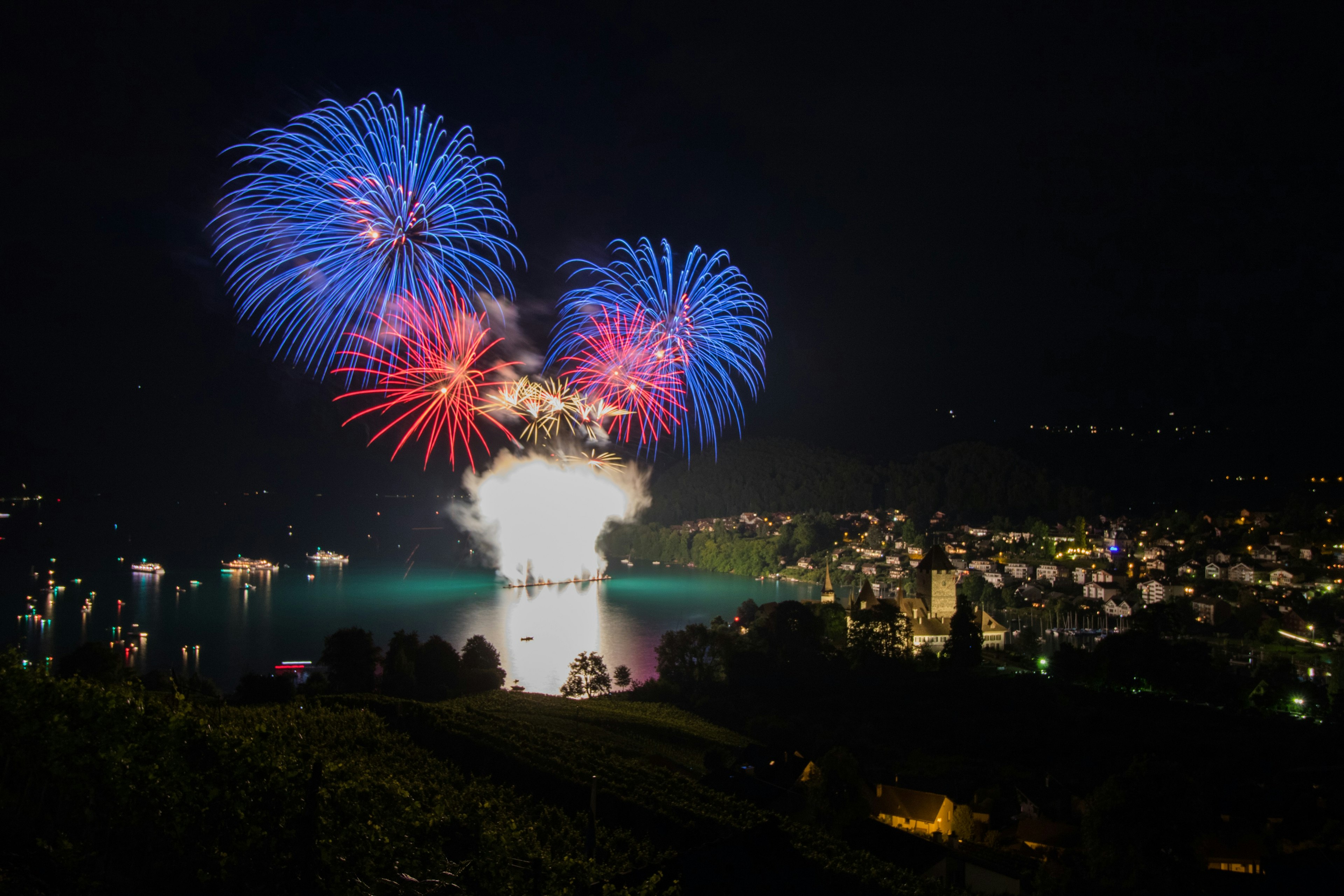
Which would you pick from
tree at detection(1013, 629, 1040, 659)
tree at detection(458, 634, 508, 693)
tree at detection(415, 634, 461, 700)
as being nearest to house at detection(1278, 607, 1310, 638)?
tree at detection(1013, 629, 1040, 659)

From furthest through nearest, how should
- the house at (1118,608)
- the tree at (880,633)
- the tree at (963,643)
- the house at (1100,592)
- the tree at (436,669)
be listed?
the house at (1100,592), the house at (1118,608), the tree at (880,633), the tree at (963,643), the tree at (436,669)

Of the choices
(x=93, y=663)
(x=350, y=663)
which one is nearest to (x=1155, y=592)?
(x=350, y=663)

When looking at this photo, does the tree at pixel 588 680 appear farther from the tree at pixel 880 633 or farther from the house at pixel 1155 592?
the house at pixel 1155 592

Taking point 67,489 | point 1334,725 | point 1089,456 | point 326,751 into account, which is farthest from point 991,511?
point 67,489

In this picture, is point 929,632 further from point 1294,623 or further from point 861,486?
point 861,486

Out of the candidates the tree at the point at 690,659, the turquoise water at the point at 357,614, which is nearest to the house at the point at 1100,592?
the turquoise water at the point at 357,614

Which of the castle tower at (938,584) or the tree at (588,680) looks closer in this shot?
the tree at (588,680)

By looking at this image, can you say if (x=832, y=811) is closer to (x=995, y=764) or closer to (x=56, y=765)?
(x=995, y=764)

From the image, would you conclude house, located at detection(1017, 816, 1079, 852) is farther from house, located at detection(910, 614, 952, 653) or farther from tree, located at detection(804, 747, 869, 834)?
house, located at detection(910, 614, 952, 653)
